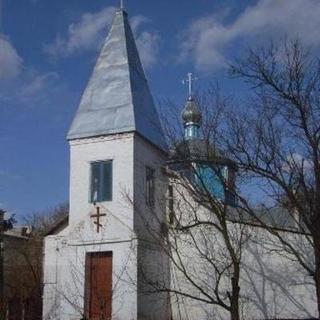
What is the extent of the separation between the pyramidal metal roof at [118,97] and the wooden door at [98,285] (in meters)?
4.58

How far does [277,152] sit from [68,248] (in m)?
9.35

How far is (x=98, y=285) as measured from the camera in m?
21.8

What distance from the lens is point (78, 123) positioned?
77.0ft

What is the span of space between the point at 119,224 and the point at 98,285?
7.54 feet

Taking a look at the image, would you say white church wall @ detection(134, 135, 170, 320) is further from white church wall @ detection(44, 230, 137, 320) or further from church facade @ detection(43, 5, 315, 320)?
white church wall @ detection(44, 230, 137, 320)

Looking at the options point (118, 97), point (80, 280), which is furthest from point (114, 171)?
point (80, 280)

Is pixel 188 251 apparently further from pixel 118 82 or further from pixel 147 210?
pixel 118 82

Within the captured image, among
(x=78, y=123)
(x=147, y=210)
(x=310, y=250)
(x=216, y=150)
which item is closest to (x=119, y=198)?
(x=147, y=210)

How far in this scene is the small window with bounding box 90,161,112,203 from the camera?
22341mm

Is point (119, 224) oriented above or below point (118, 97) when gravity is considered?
below

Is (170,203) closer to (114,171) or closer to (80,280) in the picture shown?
(114,171)

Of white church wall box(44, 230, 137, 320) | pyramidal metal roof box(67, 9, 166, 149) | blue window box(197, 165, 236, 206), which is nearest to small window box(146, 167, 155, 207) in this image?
pyramidal metal roof box(67, 9, 166, 149)

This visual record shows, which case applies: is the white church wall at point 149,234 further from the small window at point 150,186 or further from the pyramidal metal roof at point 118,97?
the pyramidal metal roof at point 118,97

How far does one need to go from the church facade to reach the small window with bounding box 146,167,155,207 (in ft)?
0.13
